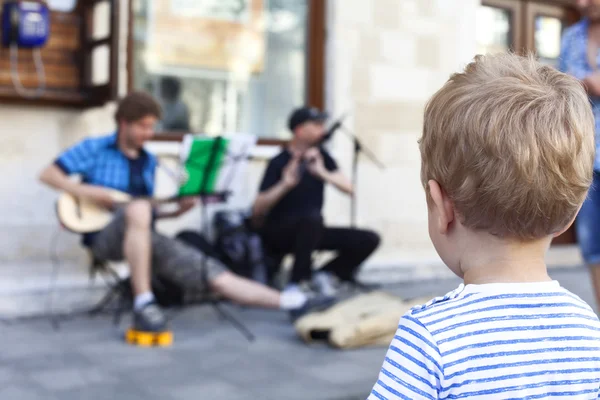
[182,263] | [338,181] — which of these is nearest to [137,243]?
[182,263]

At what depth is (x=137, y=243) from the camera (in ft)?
15.5

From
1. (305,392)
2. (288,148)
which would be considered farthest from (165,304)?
(305,392)

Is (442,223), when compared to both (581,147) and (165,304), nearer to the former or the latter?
(581,147)

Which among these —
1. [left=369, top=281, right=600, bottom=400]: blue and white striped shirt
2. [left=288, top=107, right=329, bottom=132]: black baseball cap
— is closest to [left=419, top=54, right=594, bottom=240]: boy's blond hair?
[left=369, top=281, right=600, bottom=400]: blue and white striped shirt

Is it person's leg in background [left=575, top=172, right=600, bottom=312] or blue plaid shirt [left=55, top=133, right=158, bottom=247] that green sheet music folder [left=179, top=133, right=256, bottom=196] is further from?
Result: person's leg in background [left=575, top=172, right=600, bottom=312]

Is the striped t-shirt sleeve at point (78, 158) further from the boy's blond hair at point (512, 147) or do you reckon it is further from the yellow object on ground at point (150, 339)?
the boy's blond hair at point (512, 147)

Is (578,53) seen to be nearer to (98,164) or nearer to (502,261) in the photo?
(98,164)

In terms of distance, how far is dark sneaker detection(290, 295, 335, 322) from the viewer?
16.9 feet

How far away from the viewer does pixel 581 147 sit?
118 centimetres

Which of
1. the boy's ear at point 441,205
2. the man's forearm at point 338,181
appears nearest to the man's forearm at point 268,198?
the man's forearm at point 338,181

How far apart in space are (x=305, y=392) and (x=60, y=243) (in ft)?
8.71

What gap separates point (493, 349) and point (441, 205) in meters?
0.22

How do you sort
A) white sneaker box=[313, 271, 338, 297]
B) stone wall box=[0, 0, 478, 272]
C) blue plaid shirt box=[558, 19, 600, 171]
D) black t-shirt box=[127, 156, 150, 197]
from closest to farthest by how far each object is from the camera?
blue plaid shirt box=[558, 19, 600, 171], black t-shirt box=[127, 156, 150, 197], white sneaker box=[313, 271, 338, 297], stone wall box=[0, 0, 478, 272]

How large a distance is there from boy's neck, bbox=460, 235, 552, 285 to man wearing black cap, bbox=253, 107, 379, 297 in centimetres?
421
